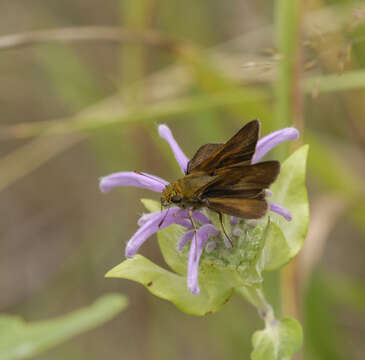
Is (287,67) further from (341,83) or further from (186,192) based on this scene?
(186,192)

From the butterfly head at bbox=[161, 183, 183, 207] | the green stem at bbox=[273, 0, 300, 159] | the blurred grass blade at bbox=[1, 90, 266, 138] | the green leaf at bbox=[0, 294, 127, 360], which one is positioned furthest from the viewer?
the blurred grass blade at bbox=[1, 90, 266, 138]

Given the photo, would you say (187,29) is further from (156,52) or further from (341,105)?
(341,105)

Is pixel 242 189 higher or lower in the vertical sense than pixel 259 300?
higher

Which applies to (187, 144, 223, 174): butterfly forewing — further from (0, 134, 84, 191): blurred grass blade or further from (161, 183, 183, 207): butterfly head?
(0, 134, 84, 191): blurred grass blade

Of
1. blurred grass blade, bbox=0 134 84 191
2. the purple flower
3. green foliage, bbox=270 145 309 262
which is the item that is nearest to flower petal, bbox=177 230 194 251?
the purple flower

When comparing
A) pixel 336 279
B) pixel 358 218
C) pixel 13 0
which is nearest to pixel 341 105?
pixel 358 218

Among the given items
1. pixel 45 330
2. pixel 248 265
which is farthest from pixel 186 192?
pixel 45 330

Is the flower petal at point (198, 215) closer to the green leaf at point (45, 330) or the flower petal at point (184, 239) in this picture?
the flower petal at point (184, 239)
